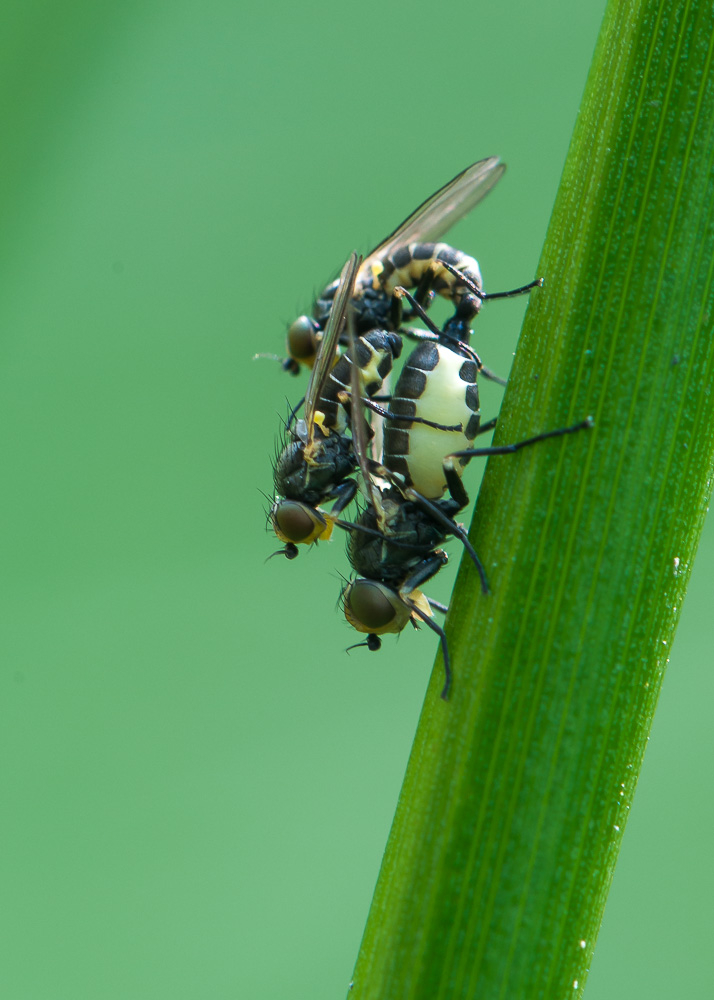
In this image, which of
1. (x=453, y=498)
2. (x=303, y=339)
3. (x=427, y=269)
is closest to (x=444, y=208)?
(x=427, y=269)

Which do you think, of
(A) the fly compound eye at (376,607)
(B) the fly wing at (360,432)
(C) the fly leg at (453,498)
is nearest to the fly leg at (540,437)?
(B) the fly wing at (360,432)

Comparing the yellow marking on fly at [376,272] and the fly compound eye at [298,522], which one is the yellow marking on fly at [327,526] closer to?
the fly compound eye at [298,522]

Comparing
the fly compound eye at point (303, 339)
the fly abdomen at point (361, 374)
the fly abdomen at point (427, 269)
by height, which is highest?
the fly abdomen at point (427, 269)

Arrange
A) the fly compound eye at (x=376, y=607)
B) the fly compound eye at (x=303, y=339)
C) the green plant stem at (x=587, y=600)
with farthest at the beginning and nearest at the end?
the fly compound eye at (x=303, y=339) → the fly compound eye at (x=376, y=607) → the green plant stem at (x=587, y=600)

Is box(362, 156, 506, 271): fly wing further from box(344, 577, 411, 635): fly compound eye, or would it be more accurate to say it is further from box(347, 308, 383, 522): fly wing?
box(344, 577, 411, 635): fly compound eye

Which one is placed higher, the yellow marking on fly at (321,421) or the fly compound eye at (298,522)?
the yellow marking on fly at (321,421)

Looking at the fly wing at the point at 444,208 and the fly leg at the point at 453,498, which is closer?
the fly leg at the point at 453,498

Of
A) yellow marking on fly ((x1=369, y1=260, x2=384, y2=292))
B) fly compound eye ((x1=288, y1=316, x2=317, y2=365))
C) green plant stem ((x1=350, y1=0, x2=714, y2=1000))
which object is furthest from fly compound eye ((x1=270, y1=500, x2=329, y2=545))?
green plant stem ((x1=350, y1=0, x2=714, y2=1000))
